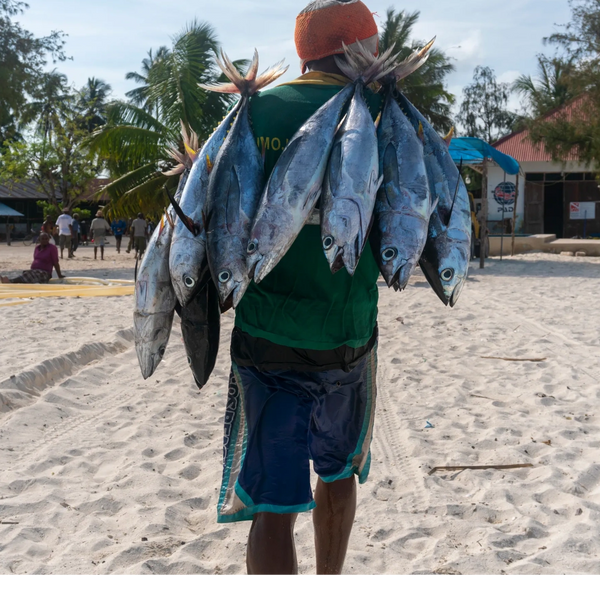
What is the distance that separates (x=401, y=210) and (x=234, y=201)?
49 centimetres

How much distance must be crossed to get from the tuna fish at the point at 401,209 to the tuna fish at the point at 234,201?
38 centimetres

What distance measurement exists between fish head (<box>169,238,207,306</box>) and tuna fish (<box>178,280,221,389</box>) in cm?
8

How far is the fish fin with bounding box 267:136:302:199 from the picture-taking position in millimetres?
1870

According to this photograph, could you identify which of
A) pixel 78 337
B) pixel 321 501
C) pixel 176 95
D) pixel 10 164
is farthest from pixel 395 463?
pixel 10 164

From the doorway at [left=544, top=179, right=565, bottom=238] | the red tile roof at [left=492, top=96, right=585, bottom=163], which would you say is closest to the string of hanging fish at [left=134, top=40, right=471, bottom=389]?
the red tile roof at [left=492, top=96, right=585, bottom=163]

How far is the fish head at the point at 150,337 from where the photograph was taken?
7.16ft

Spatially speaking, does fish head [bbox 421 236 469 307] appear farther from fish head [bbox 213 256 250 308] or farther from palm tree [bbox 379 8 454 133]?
palm tree [bbox 379 8 454 133]

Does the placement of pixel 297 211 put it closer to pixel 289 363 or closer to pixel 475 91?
pixel 289 363

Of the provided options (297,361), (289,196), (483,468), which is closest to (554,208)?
(483,468)

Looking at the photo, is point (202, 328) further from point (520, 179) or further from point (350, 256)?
point (520, 179)

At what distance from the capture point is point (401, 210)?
188 cm

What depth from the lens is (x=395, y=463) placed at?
12.8ft

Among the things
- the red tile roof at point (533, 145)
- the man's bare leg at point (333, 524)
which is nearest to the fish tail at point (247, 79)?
the man's bare leg at point (333, 524)

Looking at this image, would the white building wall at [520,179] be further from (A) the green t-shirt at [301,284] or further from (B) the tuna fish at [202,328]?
(B) the tuna fish at [202,328]
